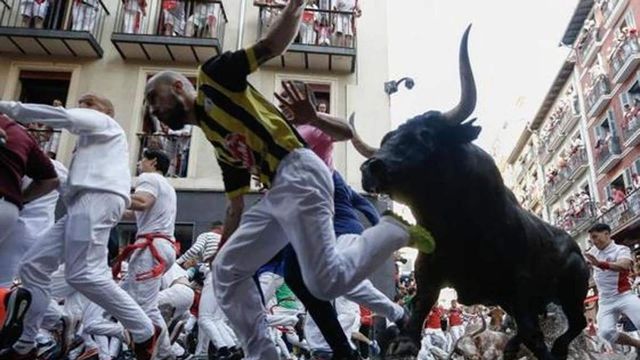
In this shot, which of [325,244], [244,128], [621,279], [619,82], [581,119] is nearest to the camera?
[325,244]

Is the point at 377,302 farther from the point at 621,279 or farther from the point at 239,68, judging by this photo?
the point at 621,279

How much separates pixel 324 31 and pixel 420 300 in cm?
1308

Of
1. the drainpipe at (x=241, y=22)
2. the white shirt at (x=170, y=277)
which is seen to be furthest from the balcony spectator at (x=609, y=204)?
the white shirt at (x=170, y=277)

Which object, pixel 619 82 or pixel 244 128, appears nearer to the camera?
pixel 244 128

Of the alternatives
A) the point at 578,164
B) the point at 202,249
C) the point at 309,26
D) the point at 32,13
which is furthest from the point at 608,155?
the point at 202,249

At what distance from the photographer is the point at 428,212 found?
288cm

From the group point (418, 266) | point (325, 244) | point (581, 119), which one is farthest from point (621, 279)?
point (581, 119)

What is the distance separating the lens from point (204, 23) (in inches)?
590

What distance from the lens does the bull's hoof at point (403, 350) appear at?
2.74m

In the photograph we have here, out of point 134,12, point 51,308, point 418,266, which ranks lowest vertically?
point 51,308

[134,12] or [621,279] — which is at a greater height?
[134,12]

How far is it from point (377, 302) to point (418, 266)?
0.82 metres

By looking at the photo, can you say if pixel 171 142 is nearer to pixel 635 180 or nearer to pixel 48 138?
pixel 48 138

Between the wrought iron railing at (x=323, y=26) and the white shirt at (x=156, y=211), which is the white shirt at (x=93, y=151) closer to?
the white shirt at (x=156, y=211)
